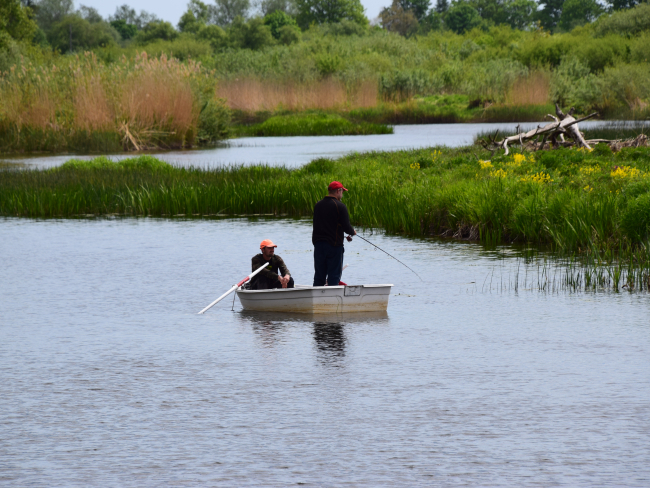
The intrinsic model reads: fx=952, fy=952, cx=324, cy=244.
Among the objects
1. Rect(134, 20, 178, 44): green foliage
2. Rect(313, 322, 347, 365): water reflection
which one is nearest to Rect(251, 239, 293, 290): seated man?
Rect(313, 322, 347, 365): water reflection

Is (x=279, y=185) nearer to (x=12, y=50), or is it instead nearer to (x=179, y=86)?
(x=179, y=86)

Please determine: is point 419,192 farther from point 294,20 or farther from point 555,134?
point 294,20

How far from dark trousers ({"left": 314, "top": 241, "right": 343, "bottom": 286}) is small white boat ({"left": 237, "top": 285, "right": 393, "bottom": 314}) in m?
0.53

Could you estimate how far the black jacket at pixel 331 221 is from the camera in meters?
12.1

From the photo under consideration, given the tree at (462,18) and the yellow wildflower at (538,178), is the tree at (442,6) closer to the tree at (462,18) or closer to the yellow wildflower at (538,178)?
the tree at (462,18)

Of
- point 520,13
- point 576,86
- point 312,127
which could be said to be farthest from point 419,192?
point 520,13

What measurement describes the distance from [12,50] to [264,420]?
174 feet

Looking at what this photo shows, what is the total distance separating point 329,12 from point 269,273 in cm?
11926

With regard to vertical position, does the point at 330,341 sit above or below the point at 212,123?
below

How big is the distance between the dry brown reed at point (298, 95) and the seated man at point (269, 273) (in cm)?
4911

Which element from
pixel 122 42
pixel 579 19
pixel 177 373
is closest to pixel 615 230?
pixel 177 373

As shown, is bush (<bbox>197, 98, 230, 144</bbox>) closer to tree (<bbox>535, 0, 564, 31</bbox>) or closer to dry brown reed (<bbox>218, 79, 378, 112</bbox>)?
dry brown reed (<bbox>218, 79, 378, 112</bbox>)

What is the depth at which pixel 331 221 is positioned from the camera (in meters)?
12.3

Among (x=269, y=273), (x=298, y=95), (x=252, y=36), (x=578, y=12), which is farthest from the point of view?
(x=578, y=12)
